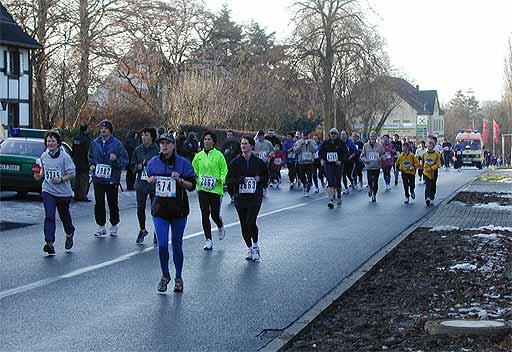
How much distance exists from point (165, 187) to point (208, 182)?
12.2 feet

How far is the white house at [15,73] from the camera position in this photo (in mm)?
44000

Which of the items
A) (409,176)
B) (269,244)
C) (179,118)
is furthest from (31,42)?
(269,244)

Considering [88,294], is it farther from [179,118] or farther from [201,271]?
[179,118]

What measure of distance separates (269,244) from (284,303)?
5.15 meters

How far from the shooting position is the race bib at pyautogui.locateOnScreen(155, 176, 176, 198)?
980cm

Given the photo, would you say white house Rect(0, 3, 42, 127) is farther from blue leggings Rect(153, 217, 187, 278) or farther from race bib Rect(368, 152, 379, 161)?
blue leggings Rect(153, 217, 187, 278)

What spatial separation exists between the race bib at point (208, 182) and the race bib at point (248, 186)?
103 cm

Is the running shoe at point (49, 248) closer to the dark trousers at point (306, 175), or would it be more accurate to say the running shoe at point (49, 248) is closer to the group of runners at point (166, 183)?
the group of runners at point (166, 183)

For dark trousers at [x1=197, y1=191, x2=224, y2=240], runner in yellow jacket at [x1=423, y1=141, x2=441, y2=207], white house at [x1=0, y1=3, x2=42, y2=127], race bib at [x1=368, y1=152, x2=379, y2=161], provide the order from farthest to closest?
white house at [x1=0, y1=3, x2=42, y2=127], race bib at [x1=368, y1=152, x2=379, y2=161], runner in yellow jacket at [x1=423, y1=141, x2=441, y2=207], dark trousers at [x1=197, y1=191, x2=224, y2=240]

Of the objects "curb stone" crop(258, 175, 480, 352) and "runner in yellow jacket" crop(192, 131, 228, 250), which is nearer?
"curb stone" crop(258, 175, 480, 352)

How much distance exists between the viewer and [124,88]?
52906 mm

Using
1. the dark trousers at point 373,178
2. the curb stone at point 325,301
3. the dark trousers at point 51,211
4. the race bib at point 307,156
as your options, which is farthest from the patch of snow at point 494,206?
the dark trousers at point 51,211

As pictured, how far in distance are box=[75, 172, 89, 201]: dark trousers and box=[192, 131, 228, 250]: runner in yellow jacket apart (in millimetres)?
8749

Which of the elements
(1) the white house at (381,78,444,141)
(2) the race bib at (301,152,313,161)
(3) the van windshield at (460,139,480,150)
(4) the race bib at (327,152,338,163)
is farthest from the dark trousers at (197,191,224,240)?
(1) the white house at (381,78,444,141)
